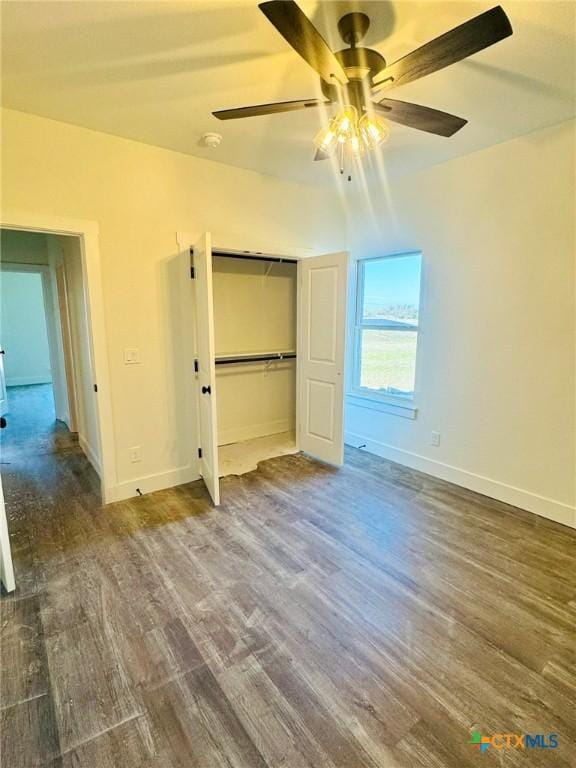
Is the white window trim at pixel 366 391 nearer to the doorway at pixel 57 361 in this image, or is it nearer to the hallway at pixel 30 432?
the doorway at pixel 57 361

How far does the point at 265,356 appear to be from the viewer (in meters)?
4.32

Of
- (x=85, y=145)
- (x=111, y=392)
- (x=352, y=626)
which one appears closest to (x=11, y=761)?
(x=352, y=626)

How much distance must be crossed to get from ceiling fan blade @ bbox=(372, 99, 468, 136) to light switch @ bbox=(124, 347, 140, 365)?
235 cm

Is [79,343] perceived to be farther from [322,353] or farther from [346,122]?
[346,122]

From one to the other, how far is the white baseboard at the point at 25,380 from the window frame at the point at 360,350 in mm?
7150

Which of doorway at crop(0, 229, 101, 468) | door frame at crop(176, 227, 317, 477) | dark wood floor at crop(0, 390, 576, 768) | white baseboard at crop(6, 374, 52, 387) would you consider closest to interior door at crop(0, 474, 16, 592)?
dark wood floor at crop(0, 390, 576, 768)

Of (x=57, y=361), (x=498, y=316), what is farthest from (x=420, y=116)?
(x=57, y=361)

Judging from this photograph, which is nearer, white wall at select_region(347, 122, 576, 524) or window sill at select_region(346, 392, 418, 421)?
white wall at select_region(347, 122, 576, 524)

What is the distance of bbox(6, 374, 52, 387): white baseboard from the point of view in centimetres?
787

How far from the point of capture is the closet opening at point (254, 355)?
427 centimetres

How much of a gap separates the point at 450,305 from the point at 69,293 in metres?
3.92

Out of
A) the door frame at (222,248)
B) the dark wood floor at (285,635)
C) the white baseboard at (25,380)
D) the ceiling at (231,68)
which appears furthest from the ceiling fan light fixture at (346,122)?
the white baseboard at (25,380)

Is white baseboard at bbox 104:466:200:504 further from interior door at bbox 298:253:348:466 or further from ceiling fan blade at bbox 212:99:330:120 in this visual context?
ceiling fan blade at bbox 212:99:330:120

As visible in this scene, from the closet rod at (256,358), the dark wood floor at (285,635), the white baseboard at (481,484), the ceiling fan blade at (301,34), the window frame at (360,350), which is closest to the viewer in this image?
the ceiling fan blade at (301,34)
